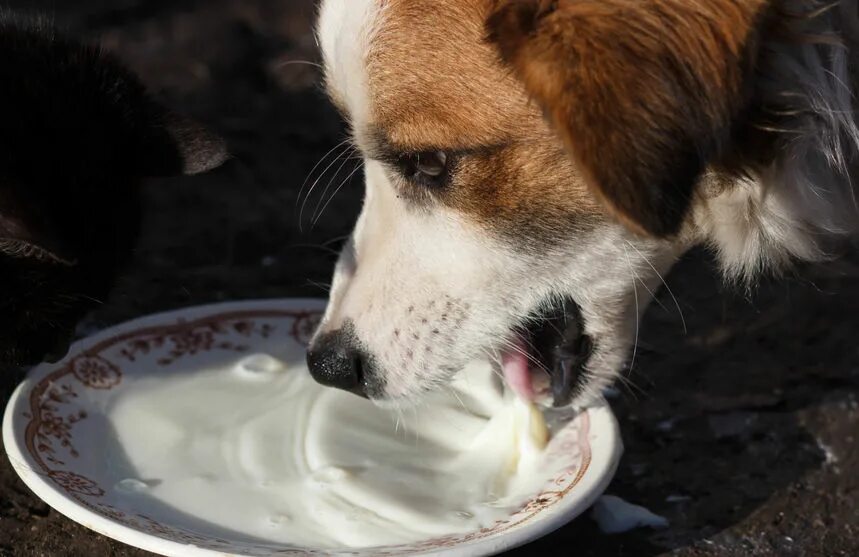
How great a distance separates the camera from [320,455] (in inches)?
106

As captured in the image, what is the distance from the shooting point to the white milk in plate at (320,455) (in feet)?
8.13

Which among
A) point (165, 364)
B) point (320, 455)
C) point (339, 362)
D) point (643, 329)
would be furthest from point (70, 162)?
point (643, 329)

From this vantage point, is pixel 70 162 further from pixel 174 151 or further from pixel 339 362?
pixel 339 362

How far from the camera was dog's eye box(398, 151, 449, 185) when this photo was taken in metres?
2.33

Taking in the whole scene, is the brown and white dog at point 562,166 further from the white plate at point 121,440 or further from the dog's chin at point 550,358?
the white plate at point 121,440

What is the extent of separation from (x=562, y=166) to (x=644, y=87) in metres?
0.32

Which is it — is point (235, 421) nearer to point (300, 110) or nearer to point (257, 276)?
point (257, 276)

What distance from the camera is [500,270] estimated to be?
2.42 metres

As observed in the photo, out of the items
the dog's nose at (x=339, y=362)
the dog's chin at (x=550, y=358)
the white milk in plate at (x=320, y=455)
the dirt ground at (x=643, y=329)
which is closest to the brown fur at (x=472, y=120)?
the dog's chin at (x=550, y=358)

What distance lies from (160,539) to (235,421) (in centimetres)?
64

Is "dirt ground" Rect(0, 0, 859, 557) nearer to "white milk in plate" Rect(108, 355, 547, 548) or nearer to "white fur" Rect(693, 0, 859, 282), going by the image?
"white milk in plate" Rect(108, 355, 547, 548)

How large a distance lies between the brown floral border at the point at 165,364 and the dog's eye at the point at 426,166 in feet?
2.26

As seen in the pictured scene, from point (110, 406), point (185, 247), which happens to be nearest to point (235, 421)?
point (110, 406)

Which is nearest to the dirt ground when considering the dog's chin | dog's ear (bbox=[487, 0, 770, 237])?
the dog's chin
